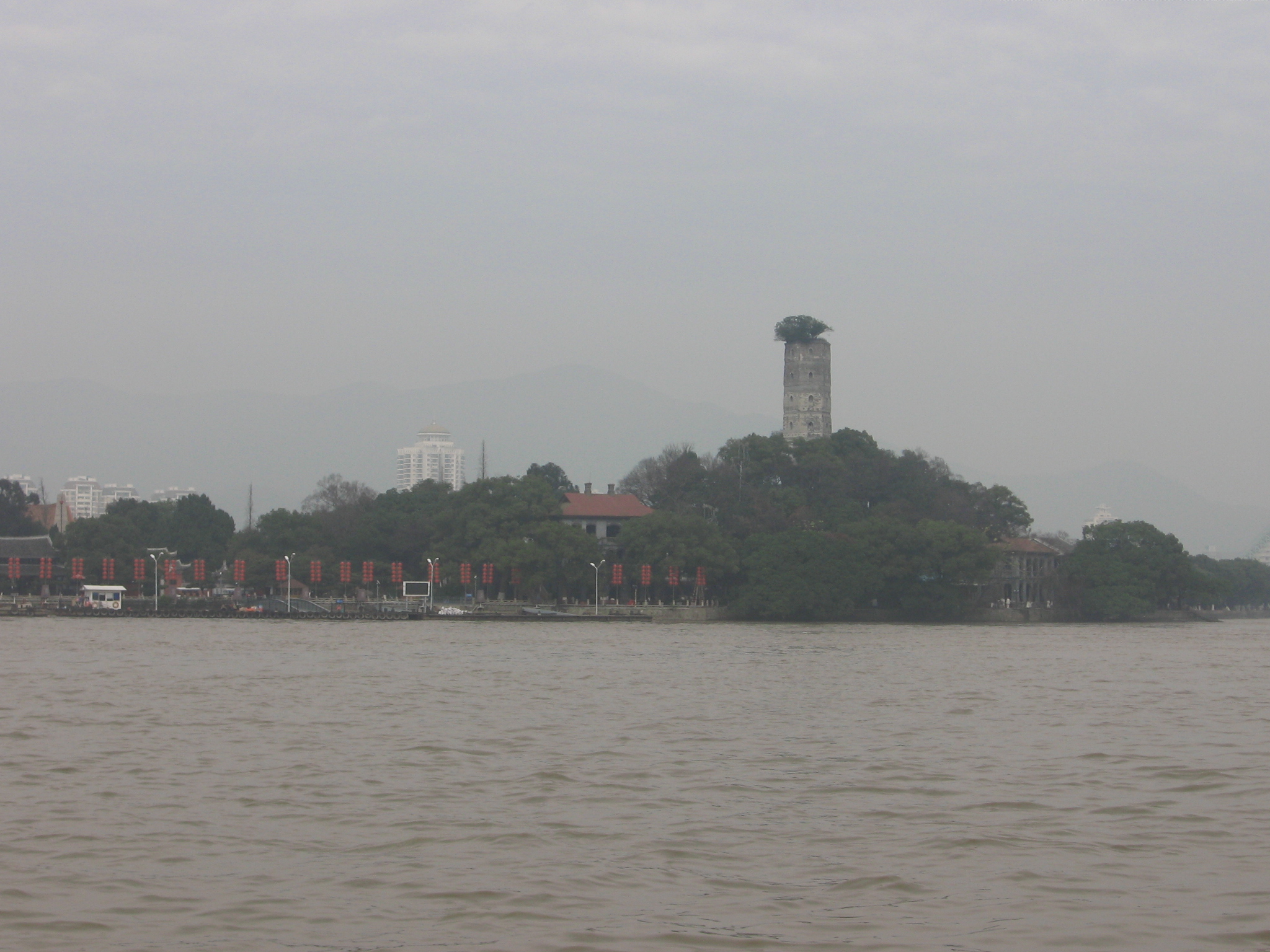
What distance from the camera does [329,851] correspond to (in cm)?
1081

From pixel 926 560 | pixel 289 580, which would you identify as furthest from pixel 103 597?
pixel 926 560

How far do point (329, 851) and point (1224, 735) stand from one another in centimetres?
1381

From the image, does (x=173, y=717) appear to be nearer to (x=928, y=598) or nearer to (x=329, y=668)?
(x=329, y=668)

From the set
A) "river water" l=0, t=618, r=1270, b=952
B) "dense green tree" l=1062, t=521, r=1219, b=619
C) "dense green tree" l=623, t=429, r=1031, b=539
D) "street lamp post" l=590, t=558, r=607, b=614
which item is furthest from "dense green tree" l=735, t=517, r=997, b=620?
"river water" l=0, t=618, r=1270, b=952

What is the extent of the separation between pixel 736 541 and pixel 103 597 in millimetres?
32002

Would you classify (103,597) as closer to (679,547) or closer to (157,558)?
(157,558)

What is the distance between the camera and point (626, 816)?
12484 mm

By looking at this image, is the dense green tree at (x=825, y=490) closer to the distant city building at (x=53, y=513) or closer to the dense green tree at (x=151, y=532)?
the dense green tree at (x=151, y=532)

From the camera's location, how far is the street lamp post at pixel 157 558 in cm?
7041

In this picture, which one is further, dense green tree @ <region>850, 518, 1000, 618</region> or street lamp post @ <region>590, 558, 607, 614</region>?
dense green tree @ <region>850, 518, 1000, 618</region>

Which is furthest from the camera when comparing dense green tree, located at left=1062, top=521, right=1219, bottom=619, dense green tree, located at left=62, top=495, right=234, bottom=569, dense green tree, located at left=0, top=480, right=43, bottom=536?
dense green tree, located at left=0, top=480, right=43, bottom=536

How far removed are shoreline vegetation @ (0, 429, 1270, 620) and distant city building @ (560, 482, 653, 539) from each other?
6.30 feet

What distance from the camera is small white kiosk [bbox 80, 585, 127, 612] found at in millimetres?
69812

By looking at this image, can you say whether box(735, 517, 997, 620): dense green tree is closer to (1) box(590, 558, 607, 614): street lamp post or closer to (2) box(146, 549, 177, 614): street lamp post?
(1) box(590, 558, 607, 614): street lamp post
